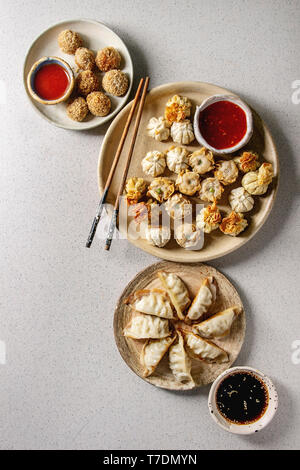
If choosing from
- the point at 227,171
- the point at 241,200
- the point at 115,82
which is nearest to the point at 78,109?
the point at 115,82

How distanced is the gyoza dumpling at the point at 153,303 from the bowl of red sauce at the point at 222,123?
75cm

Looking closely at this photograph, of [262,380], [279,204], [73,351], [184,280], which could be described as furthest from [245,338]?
[73,351]

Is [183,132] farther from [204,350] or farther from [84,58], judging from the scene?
[204,350]

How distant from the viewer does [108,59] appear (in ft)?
6.97

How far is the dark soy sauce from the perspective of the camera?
2.13 m

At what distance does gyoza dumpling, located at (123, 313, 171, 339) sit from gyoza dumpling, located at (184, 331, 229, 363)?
0.12 metres

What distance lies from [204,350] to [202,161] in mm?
914

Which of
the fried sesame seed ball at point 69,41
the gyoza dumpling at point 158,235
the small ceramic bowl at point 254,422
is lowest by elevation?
the small ceramic bowl at point 254,422

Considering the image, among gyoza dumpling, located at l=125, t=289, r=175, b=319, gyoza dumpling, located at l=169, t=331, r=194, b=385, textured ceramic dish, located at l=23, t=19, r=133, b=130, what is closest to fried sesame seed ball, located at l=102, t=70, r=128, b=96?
textured ceramic dish, located at l=23, t=19, r=133, b=130

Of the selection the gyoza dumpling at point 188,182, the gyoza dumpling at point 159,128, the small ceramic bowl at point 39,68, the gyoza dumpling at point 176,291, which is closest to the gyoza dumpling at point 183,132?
the gyoza dumpling at point 159,128

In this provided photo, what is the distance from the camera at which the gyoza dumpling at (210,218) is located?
2.09m

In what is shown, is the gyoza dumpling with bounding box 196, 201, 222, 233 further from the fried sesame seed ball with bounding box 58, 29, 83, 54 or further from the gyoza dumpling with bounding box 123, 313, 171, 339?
the fried sesame seed ball with bounding box 58, 29, 83, 54

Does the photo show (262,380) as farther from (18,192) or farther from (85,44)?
(85,44)

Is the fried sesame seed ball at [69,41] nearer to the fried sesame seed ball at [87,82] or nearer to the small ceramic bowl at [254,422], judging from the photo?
the fried sesame seed ball at [87,82]
